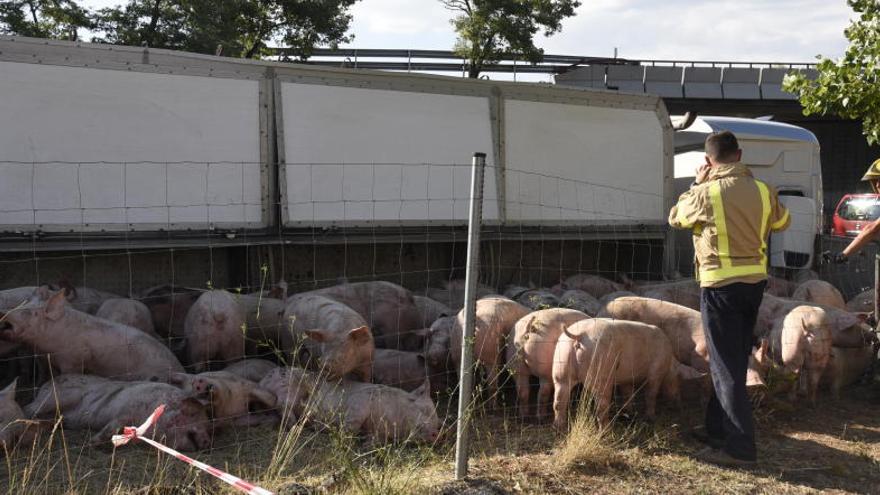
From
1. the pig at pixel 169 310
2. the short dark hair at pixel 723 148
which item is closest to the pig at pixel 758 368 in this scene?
the short dark hair at pixel 723 148

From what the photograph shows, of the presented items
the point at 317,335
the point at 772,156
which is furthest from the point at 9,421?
the point at 772,156

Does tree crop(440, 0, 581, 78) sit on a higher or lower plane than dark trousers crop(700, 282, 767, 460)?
higher

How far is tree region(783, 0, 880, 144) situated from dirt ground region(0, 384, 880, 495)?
12.5 feet

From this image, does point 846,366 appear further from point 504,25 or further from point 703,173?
point 504,25

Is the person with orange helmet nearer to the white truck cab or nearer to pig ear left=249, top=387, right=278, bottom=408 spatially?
pig ear left=249, top=387, right=278, bottom=408

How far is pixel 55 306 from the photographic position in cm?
637

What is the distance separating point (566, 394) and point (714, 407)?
103 cm

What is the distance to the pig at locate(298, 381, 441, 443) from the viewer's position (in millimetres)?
5465

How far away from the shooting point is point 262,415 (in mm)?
5871

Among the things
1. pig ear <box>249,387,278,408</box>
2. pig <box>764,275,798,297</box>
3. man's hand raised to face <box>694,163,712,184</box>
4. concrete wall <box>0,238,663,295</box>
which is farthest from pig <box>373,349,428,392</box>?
pig <box>764,275,798,297</box>

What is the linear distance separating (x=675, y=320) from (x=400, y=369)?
7.95 ft

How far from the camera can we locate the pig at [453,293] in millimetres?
8719

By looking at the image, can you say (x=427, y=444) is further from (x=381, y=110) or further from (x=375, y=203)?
(x=381, y=110)

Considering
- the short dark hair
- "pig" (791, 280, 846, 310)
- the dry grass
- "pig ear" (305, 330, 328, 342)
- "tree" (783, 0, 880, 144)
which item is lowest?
the dry grass
